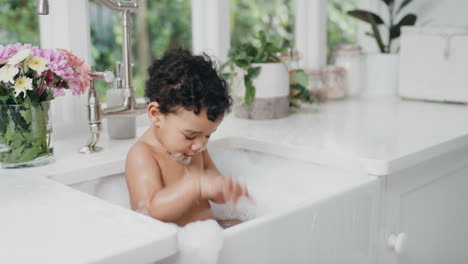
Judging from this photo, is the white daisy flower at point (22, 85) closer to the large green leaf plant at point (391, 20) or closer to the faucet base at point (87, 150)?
the faucet base at point (87, 150)

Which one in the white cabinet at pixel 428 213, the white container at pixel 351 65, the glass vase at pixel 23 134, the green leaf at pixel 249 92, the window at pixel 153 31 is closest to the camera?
the glass vase at pixel 23 134

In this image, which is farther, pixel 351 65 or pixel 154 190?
pixel 351 65

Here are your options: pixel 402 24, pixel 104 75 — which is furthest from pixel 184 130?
pixel 402 24

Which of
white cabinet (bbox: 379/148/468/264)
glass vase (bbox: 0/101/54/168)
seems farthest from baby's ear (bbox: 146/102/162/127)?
white cabinet (bbox: 379/148/468/264)

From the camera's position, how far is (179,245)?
0.84 metres

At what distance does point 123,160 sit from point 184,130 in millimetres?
205

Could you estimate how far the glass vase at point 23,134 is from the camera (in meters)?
1.17

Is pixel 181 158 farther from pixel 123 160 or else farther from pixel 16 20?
pixel 16 20

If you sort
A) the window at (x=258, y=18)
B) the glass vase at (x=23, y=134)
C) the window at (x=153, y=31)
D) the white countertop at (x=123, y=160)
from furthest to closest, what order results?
the window at (x=153, y=31) < the window at (x=258, y=18) < the glass vase at (x=23, y=134) < the white countertop at (x=123, y=160)

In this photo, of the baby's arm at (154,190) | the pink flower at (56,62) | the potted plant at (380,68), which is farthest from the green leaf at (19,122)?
the potted plant at (380,68)

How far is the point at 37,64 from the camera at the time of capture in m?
1.17

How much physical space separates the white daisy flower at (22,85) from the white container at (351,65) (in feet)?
4.62

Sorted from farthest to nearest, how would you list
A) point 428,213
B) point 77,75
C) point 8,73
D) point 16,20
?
point 16,20 → point 428,213 → point 77,75 → point 8,73

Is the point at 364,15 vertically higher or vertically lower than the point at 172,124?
higher
